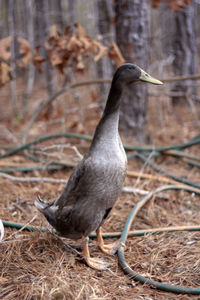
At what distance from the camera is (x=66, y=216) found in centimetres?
254

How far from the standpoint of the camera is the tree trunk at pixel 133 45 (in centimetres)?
482

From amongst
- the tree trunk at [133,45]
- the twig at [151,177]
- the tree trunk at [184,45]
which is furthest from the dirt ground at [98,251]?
the tree trunk at [184,45]

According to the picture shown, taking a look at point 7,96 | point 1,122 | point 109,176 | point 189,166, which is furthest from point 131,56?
point 7,96

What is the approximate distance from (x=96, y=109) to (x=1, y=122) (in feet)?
10.5

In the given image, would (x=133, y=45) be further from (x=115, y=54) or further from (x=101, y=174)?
(x=101, y=174)

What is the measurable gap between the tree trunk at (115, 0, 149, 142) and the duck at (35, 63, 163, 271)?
2602mm

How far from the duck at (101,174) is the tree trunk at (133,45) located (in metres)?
2.60

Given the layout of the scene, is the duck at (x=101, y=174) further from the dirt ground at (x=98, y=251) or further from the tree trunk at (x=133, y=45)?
the tree trunk at (x=133, y=45)

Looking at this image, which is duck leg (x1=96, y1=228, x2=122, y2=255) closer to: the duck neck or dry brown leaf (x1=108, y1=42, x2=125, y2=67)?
the duck neck

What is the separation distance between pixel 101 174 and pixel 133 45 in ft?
10.2

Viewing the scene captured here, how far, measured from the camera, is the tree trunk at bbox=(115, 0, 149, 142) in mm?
4820

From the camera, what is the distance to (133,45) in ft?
16.1

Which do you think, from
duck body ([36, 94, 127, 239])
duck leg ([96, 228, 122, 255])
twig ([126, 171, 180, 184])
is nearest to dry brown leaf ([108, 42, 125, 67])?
twig ([126, 171, 180, 184])

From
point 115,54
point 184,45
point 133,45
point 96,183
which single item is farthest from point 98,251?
point 184,45
